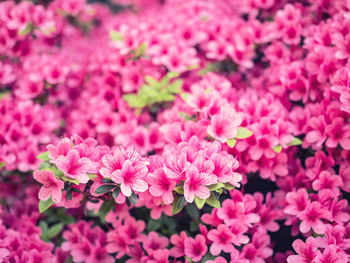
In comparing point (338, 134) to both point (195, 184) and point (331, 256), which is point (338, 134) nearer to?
point (331, 256)

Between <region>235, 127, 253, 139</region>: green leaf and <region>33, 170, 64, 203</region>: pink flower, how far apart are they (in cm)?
82

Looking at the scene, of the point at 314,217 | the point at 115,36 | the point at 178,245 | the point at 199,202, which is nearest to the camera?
the point at 199,202

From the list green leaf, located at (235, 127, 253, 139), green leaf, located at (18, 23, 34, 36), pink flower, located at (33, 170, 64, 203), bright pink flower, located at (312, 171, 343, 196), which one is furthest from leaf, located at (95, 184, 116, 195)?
green leaf, located at (18, 23, 34, 36)

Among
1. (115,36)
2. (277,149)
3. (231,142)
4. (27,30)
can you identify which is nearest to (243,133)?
(231,142)

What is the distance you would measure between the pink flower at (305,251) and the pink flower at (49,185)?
3.27ft

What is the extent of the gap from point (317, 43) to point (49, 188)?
1629mm

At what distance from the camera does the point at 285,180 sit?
1781 millimetres

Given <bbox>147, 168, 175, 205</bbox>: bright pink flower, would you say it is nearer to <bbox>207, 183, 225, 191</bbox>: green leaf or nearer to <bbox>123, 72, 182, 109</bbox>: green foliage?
<bbox>207, 183, 225, 191</bbox>: green leaf

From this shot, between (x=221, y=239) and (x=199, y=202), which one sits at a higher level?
(x=199, y=202)

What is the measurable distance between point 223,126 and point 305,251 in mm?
645

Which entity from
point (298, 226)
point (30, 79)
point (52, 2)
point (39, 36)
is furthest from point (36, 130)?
point (298, 226)

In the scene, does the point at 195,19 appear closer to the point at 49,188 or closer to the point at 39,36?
the point at 39,36

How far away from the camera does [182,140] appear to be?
1.56m

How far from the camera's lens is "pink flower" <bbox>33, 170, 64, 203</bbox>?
1335mm
